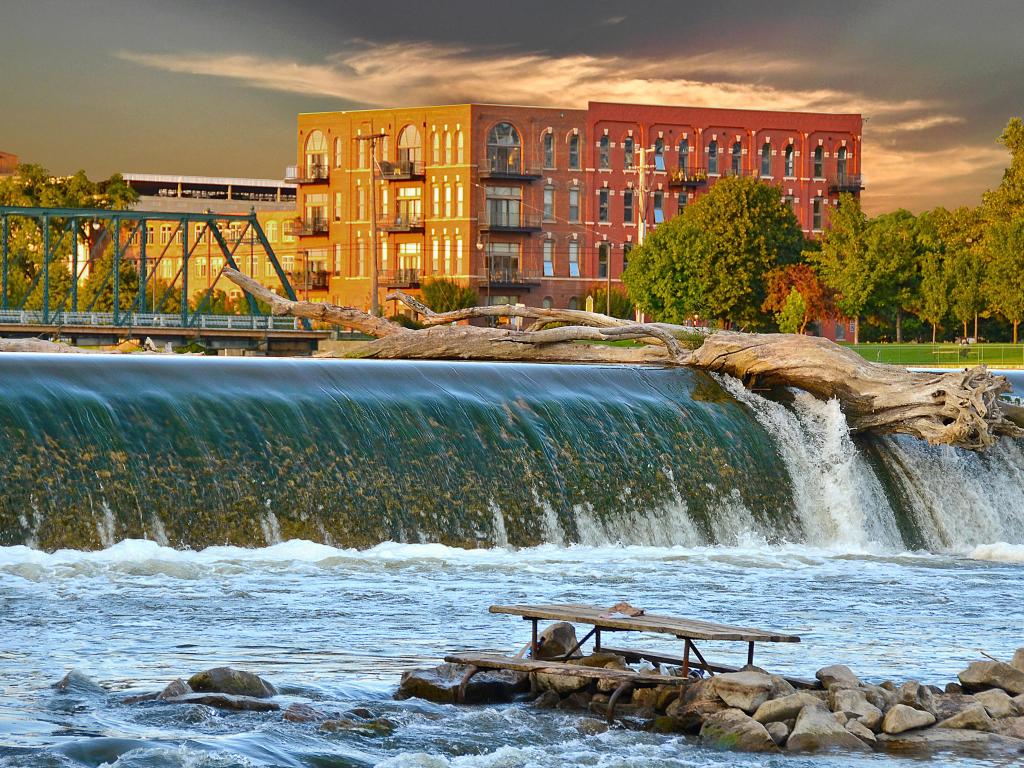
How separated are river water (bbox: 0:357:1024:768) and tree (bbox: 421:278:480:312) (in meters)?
60.4

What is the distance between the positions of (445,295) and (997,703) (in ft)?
253

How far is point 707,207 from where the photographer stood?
77.8 metres

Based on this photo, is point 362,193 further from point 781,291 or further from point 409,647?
point 409,647

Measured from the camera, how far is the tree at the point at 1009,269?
72438 mm

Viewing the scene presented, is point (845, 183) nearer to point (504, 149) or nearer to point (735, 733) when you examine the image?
point (504, 149)

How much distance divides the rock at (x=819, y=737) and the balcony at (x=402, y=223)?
84.8m

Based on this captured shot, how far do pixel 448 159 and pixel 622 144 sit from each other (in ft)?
34.1

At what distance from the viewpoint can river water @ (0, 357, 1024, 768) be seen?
1110cm

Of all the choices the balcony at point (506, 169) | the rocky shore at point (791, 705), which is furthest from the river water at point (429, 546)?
the balcony at point (506, 169)

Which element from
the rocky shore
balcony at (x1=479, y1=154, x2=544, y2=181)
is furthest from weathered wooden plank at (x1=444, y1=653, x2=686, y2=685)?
balcony at (x1=479, y1=154, x2=544, y2=181)

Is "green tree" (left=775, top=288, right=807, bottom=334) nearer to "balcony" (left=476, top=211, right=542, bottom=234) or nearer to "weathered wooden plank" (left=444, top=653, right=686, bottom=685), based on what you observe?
"balcony" (left=476, top=211, right=542, bottom=234)

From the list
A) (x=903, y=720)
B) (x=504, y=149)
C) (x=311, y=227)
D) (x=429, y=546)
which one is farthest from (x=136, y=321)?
(x=903, y=720)

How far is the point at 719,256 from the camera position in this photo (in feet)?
252

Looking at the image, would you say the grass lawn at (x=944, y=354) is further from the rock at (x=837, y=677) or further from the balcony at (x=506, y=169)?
the rock at (x=837, y=677)
